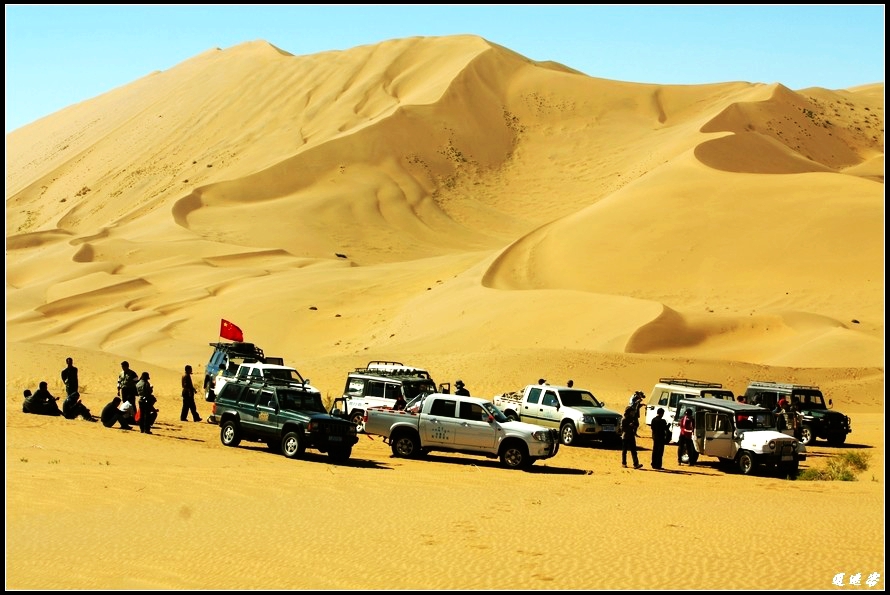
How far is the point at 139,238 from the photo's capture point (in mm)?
70125

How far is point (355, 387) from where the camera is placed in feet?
80.4

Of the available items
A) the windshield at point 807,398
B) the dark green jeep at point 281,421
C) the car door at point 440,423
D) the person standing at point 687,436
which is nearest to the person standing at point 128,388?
the dark green jeep at point 281,421

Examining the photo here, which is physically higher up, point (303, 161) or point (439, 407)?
point (303, 161)

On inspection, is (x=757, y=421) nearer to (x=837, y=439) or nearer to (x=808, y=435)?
(x=808, y=435)

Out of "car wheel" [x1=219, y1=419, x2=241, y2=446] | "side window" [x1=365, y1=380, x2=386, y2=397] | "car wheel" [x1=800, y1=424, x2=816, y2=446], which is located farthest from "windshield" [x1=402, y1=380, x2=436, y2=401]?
"car wheel" [x1=800, y1=424, x2=816, y2=446]

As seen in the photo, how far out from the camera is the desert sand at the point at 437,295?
1183 cm

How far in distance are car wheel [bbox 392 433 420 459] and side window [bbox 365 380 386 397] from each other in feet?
12.1

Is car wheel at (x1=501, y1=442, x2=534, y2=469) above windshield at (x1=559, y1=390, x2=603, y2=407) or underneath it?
underneath

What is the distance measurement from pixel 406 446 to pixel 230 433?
3490mm

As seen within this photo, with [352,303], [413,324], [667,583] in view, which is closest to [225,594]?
[667,583]

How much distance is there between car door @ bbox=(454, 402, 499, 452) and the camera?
19703mm

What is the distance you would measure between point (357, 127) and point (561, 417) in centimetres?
6837

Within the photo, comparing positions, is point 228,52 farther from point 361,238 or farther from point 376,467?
point 376,467

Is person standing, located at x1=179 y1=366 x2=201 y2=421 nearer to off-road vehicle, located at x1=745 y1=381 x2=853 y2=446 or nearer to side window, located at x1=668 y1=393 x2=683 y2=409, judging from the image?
side window, located at x1=668 y1=393 x2=683 y2=409
